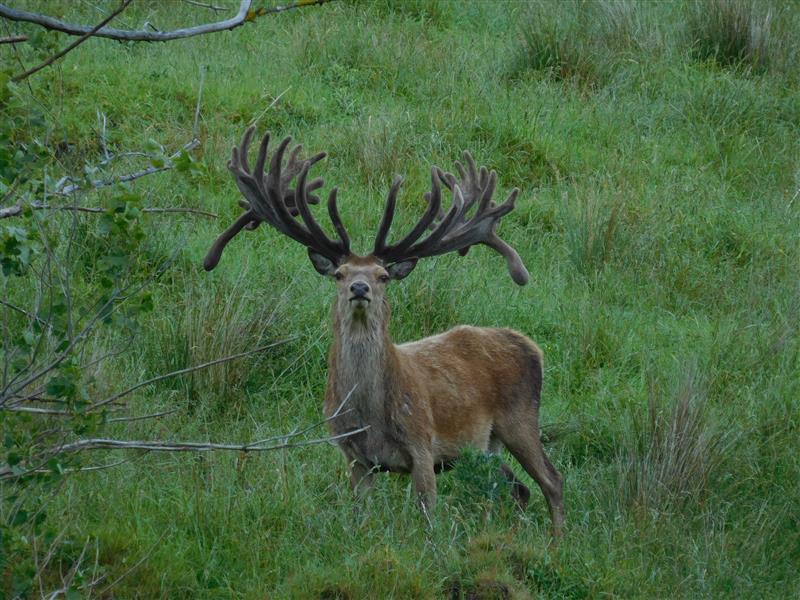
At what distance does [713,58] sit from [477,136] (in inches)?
121

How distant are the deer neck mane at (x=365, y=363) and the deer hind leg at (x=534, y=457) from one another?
3.27ft

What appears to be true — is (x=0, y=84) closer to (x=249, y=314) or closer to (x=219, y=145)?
(x=249, y=314)

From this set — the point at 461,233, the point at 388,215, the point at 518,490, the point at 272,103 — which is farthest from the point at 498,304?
the point at 272,103

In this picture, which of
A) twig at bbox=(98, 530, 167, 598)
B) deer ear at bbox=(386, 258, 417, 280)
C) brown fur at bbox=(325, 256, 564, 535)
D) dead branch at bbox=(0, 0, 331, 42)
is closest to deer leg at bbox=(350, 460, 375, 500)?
brown fur at bbox=(325, 256, 564, 535)

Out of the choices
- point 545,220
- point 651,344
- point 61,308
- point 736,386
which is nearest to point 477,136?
point 545,220

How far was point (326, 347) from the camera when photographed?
8.42 metres

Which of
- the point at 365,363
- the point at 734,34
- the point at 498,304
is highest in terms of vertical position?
the point at 734,34

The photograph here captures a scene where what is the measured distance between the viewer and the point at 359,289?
683 cm

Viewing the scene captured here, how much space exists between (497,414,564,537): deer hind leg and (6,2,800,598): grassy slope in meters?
0.12

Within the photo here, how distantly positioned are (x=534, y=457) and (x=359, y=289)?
1529mm

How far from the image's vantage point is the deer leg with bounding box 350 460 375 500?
22.6ft

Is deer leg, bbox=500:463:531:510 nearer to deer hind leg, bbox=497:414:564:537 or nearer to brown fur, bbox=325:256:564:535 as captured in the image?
brown fur, bbox=325:256:564:535

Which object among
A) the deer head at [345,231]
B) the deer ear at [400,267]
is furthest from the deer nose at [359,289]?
the deer ear at [400,267]

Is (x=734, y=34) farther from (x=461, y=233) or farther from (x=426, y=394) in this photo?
(x=426, y=394)
